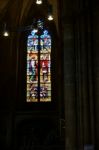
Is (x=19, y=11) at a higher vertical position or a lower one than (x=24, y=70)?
higher

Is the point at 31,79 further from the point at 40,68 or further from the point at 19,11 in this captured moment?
the point at 19,11

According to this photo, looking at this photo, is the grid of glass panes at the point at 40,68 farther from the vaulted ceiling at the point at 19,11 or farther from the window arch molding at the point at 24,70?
the vaulted ceiling at the point at 19,11

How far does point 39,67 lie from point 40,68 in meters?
0.10

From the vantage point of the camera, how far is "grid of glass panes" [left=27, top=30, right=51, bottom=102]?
2184 cm

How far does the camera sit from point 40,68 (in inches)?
884

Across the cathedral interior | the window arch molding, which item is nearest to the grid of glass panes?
the cathedral interior

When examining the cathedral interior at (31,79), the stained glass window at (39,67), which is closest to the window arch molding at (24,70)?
the cathedral interior at (31,79)

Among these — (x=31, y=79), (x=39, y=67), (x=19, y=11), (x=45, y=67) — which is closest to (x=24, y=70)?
(x=31, y=79)

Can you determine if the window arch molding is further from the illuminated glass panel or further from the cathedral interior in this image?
the illuminated glass panel

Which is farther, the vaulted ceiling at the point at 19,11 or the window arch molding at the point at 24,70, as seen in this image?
the window arch molding at the point at 24,70

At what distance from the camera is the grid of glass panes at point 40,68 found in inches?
860

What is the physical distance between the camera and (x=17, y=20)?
72.3 ft

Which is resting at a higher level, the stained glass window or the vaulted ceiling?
the vaulted ceiling

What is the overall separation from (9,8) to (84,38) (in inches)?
472
